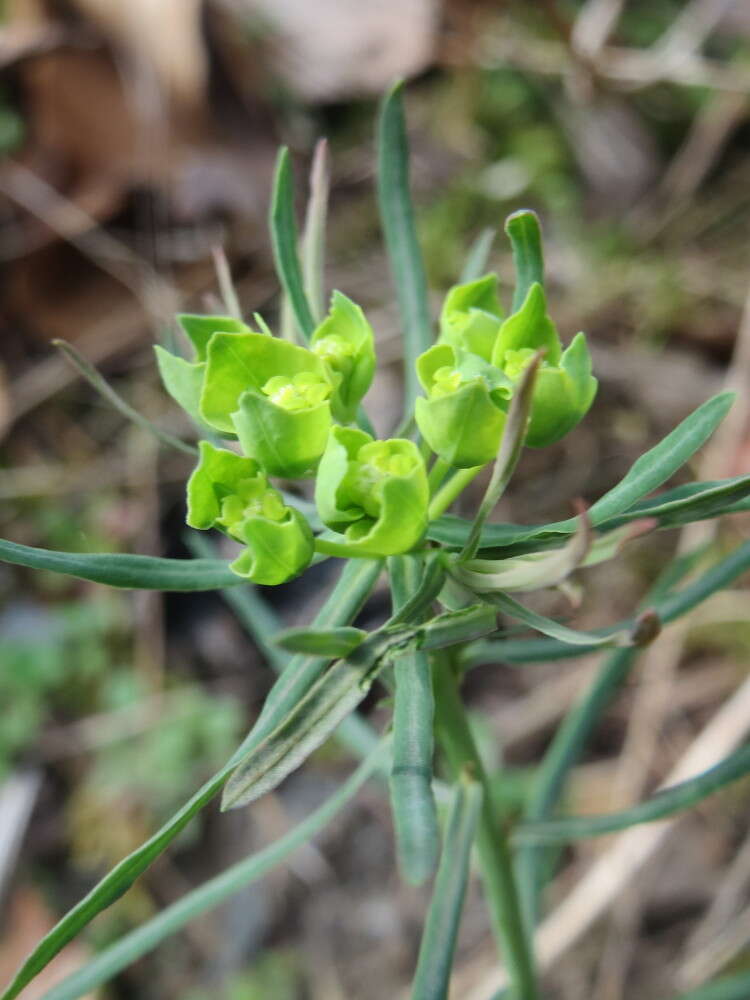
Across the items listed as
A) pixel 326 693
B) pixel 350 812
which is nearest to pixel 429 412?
pixel 326 693

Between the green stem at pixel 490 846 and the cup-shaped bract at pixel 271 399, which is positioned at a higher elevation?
the cup-shaped bract at pixel 271 399

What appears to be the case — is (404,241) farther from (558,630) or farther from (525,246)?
(558,630)

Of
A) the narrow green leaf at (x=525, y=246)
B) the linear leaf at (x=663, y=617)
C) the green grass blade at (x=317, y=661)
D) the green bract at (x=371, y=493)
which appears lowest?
the linear leaf at (x=663, y=617)

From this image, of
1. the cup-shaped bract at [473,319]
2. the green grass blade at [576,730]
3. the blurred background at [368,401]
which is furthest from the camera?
the blurred background at [368,401]

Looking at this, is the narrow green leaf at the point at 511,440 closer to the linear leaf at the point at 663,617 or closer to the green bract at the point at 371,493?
the green bract at the point at 371,493

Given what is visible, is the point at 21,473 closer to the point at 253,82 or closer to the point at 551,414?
the point at 253,82

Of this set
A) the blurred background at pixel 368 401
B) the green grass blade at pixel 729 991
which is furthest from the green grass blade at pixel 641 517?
the blurred background at pixel 368 401
